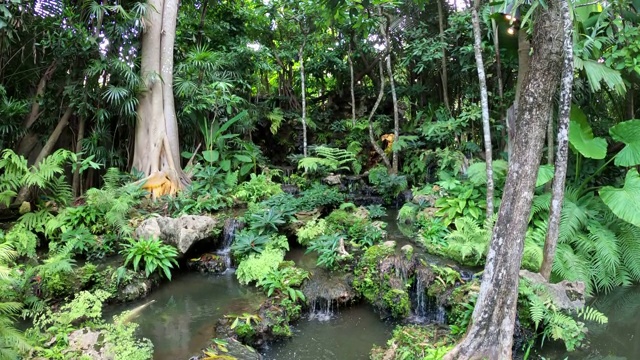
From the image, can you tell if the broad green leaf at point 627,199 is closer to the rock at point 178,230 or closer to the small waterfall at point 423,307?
the small waterfall at point 423,307

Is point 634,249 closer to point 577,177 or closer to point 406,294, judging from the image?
point 577,177

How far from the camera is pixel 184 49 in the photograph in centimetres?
971

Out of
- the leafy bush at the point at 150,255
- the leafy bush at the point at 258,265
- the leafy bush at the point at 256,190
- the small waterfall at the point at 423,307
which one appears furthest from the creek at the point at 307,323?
the leafy bush at the point at 256,190

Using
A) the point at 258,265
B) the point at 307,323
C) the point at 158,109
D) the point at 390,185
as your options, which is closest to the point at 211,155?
the point at 158,109

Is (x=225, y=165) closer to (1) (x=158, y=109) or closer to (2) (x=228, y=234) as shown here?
(1) (x=158, y=109)

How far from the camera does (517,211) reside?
3248 millimetres

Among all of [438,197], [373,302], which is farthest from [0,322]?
[438,197]

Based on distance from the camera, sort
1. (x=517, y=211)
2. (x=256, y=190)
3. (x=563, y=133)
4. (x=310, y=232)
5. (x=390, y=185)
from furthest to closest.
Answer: (x=390, y=185) < (x=256, y=190) < (x=310, y=232) < (x=563, y=133) < (x=517, y=211)

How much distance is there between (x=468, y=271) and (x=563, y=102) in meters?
2.55

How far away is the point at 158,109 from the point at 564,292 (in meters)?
7.87

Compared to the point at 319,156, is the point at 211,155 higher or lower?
lower

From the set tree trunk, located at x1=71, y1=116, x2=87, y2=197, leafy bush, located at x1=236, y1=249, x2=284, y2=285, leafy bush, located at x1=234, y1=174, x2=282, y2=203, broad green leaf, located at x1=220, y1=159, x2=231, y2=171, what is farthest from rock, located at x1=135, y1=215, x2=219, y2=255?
tree trunk, located at x1=71, y1=116, x2=87, y2=197

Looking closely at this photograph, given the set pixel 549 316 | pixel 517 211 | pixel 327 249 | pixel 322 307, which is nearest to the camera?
pixel 517 211

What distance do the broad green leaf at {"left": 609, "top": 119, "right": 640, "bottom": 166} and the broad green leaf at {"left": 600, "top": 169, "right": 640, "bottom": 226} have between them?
1.13ft
